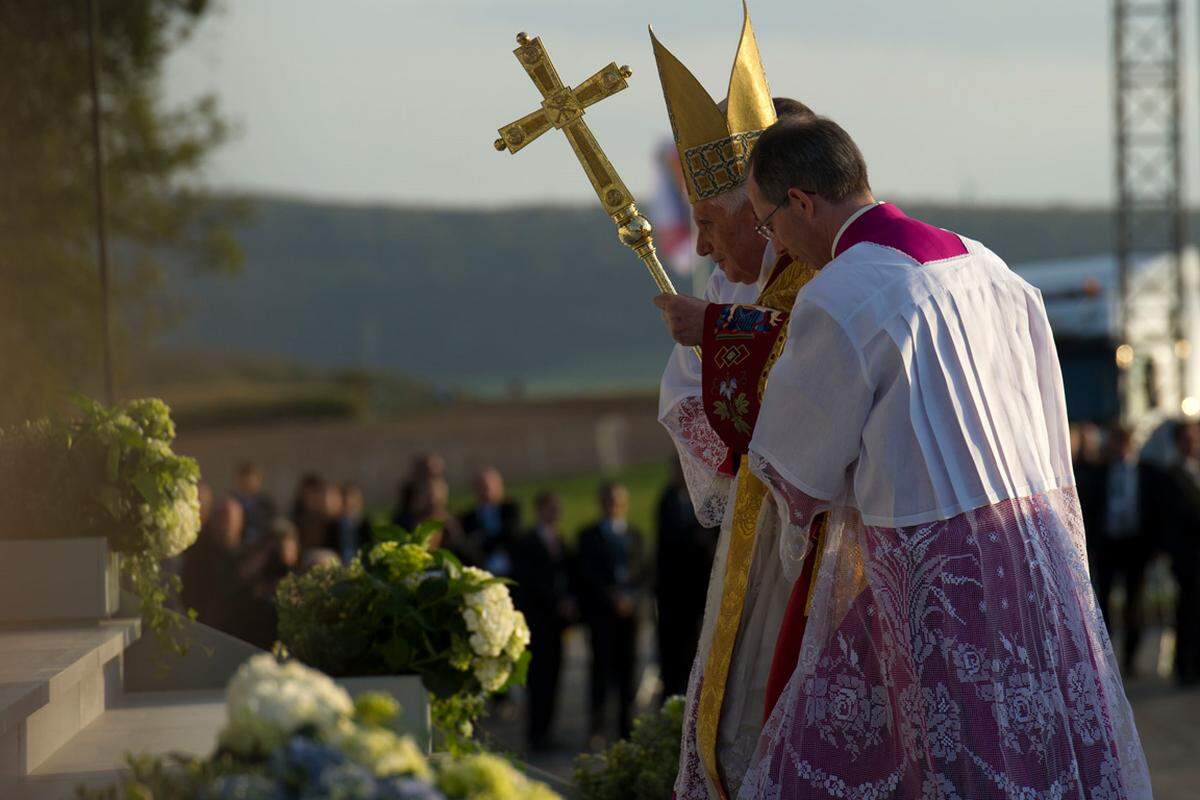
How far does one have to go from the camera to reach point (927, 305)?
3.72m

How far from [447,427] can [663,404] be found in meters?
38.2

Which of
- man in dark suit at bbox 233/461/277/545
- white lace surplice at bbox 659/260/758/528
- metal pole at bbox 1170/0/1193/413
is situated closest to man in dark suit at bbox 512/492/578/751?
man in dark suit at bbox 233/461/277/545

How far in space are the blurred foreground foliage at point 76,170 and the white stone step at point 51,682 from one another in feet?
20.3

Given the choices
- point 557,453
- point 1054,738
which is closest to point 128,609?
point 1054,738

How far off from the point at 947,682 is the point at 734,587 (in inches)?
25.4

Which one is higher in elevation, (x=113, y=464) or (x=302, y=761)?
(x=113, y=464)

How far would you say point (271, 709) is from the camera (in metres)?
2.56

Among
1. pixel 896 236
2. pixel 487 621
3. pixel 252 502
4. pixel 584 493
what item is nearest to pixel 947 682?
pixel 896 236

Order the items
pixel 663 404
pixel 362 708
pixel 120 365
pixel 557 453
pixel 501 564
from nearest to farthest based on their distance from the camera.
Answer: pixel 362 708 < pixel 663 404 < pixel 501 564 < pixel 120 365 < pixel 557 453

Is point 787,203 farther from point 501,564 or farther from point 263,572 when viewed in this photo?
point 501,564

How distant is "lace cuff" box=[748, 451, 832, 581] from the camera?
372 centimetres

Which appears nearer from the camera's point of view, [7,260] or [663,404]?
[663,404]

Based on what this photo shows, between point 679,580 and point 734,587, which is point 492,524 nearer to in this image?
point 679,580

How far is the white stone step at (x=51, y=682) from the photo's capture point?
11.9 ft
